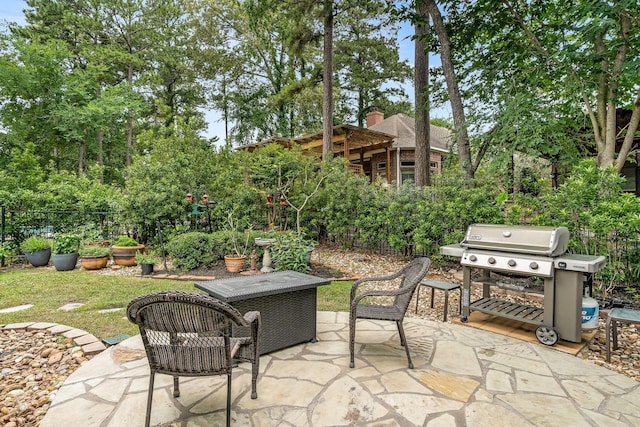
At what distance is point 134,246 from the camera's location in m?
7.28

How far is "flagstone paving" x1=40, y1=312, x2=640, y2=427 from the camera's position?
2086mm

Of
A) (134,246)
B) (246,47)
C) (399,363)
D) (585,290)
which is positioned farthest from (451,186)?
(246,47)

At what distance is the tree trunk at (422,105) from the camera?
333 inches

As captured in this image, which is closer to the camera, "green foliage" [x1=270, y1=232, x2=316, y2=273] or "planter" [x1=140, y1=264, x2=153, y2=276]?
"green foliage" [x1=270, y1=232, x2=316, y2=273]

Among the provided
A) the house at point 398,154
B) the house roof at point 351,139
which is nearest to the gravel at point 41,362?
the house roof at point 351,139

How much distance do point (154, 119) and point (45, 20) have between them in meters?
6.77

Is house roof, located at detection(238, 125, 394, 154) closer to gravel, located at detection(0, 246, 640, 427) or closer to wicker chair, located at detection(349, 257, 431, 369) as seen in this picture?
gravel, located at detection(0, 246, 640, 427)

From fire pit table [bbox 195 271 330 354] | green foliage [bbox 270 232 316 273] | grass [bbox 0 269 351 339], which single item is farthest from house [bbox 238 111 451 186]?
fire pit table [bbox 195 271 330 354]

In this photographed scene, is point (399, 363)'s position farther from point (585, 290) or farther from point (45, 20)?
point (45, 20)

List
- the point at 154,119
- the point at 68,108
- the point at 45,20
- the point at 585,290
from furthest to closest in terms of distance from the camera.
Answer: the point at 154,119 → the point at 45,20 → the point at 68,108 → the point at 585,290

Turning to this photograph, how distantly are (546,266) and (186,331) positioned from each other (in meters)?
Answer: 3.11

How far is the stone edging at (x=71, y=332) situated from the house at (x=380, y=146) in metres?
10.3

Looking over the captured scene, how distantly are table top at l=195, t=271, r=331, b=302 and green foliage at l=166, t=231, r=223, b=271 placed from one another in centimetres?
360

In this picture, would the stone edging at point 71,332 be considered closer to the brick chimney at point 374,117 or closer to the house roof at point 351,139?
the house roof at point 351,139
